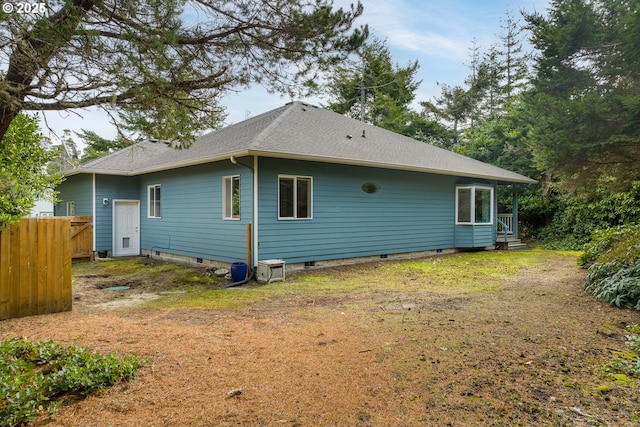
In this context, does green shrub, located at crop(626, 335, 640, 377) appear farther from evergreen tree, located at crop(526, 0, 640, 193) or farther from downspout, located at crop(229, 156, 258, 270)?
downspout, located at crop(229, 156, 258, 270)

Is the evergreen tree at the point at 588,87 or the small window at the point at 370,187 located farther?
the small window at the point at 370,187

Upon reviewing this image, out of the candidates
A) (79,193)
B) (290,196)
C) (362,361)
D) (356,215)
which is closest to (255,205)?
A: (290,196)

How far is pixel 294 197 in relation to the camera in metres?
9.47

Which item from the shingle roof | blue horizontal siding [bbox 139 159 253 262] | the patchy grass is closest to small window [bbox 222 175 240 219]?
blue horizontal siding [bbox 139 159 253 262]

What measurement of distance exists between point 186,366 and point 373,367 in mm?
1654

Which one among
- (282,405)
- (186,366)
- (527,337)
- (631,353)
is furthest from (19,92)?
(631,353)

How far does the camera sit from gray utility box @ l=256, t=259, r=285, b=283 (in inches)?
321

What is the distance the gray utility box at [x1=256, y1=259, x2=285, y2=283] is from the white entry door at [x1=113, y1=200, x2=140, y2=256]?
24.0 ft

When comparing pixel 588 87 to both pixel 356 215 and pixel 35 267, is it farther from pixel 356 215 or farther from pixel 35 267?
pixel 35 267

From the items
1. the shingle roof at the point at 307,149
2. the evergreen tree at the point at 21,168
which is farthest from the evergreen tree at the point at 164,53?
the shingle roof at the point at 307,149

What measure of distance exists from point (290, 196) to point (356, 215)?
2.24 metres

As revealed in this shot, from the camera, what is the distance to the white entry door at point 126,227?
13133 mm

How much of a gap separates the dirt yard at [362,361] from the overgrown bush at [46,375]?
113 mm

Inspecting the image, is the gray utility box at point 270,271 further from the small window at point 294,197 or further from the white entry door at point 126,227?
the white entry door at point 126,227
